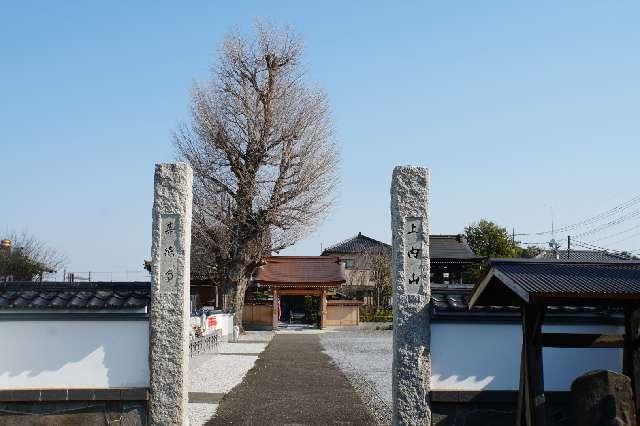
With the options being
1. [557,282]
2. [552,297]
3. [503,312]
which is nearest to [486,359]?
[503,312]

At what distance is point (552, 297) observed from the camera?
520 centimetres

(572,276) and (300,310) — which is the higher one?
(572,276)

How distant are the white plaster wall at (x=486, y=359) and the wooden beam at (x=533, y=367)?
113cm

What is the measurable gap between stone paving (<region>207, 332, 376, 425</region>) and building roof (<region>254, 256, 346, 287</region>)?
13621 millimetres

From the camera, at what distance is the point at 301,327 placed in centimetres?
3291

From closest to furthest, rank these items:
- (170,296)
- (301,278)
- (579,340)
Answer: (579,340) → (170,296) → (301,278)

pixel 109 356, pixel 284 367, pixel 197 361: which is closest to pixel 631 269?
pixel 109 356

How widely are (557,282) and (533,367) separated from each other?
79 centimetres

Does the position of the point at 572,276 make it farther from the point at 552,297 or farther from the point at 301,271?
the point at 301,271

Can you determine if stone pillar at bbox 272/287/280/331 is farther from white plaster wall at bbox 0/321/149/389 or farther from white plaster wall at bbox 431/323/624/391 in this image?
white plaster wall at bbox 431/323/624/391

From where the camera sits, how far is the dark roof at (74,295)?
7043 mm

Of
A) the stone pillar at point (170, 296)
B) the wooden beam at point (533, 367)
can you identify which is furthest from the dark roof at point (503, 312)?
the stone pillar at point (170, 296)

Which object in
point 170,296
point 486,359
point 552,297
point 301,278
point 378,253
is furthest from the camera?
point 378,253

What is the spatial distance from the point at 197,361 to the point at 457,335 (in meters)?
10.4
